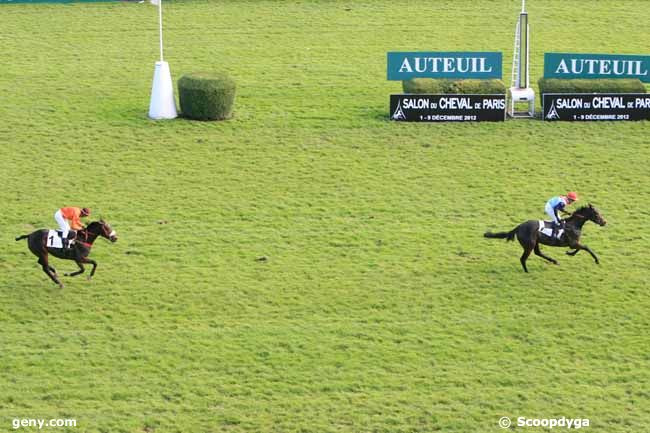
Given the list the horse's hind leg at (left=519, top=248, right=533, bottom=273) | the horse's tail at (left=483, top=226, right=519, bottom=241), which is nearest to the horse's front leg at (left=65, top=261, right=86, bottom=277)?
the horse's tail at (left=483, top=226, right=519, bottom=241)

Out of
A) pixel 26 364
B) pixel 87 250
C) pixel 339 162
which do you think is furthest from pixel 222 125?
pixel 26 364

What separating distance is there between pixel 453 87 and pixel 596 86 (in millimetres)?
3749

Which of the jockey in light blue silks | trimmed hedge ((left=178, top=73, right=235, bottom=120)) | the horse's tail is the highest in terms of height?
trimmed hedge ((left=178, top=73, right=235, bottom=120))

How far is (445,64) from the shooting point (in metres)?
31.1

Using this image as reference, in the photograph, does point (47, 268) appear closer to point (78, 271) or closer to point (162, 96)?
point (78, 271)

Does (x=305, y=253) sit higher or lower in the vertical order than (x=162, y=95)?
lower

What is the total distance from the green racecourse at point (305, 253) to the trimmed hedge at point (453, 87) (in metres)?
0.93

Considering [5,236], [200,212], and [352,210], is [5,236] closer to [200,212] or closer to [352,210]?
[200,212]

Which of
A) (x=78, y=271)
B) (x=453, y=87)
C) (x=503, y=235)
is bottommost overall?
(x=78, y=271)

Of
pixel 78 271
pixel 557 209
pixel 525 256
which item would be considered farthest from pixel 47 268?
pixel 557 209

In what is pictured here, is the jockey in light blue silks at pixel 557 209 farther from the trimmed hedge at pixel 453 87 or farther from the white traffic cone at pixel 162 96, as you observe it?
the white traffic cone at pixel 162 96

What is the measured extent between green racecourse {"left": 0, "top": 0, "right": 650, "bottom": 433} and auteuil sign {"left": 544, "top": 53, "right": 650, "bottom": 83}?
1.48 metres

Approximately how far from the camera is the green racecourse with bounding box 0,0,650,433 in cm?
1878

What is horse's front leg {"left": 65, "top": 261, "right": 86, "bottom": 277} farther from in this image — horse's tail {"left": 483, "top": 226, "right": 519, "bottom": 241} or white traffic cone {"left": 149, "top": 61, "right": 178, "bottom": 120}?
white traffic cone {"left": 149, "top": 61, "right": 178, "bottom": 120}
